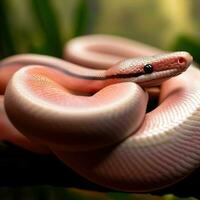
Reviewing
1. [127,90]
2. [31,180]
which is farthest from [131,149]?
[31,180]

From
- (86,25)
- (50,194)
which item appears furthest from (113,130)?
(86,25)

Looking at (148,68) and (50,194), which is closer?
(148,68)

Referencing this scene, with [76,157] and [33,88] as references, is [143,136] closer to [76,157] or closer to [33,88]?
[76,157]

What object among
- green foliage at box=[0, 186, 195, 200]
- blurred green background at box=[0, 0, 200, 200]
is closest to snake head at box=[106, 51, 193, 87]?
blurred green background at box=[0, 0, 200, 200]

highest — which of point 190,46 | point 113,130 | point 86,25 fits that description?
point 113,130

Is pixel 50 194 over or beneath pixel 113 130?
beneath

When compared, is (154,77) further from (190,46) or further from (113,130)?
(190,46)

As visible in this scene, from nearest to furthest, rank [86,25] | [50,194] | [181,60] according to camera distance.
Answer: [181,60] → [50,194] → [86,25]
